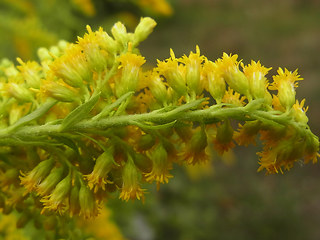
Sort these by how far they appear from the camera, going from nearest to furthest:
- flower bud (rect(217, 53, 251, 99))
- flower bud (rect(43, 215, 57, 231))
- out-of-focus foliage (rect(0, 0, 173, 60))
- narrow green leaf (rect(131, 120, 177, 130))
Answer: narrow green leaf (rect(131, 120, 177, 130))
flower bud (rect(217, 53, 251, 99))
flower bud (rect(43, 215, 57, 231))
out-of-focus foliage (rect(0, 0, 173, 60))

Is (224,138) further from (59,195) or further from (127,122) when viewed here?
(59,195)

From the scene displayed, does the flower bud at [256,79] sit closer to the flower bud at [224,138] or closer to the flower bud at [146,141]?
the flower bud at [224,138]

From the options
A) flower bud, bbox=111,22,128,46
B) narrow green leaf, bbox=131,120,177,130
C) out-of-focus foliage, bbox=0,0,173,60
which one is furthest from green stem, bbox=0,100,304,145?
out-of-focus foliage, bbox=0,0,173,60

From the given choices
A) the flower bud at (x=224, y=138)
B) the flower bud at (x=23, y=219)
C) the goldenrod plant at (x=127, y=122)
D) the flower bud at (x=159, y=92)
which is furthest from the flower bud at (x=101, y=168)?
the flower bud at (x=23, y=219)

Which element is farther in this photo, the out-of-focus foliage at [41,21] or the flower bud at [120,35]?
the out-of-focus foliage at [41,21]

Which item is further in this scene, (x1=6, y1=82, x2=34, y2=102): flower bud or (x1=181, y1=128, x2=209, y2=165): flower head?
(x1=6, y1=82, x2=34, y2=102): flower bud

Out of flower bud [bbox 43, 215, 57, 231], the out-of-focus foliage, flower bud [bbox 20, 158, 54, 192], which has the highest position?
the out-of-focus foliage

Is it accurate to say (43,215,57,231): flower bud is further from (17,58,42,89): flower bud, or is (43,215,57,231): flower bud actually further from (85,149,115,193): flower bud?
(17,58,42,89): flower bud

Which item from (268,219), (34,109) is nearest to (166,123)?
(34,109)

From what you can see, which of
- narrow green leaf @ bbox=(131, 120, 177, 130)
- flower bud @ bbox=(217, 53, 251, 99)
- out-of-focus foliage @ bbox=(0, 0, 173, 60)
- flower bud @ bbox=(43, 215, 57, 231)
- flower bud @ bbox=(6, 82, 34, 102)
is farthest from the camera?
out-of-focus foliage @ bbox=(0, 0, 173, 60)

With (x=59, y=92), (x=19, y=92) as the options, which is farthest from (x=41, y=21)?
(x=59, y=92)
